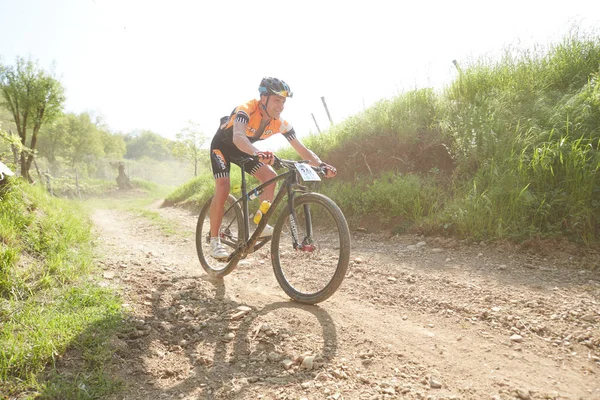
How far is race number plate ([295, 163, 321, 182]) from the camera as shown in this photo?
10.4ft

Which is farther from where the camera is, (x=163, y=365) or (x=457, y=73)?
(x=457, y=73)

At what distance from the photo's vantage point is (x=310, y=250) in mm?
3334

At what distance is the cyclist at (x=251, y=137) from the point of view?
3.84 m

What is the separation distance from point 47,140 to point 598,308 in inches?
1942

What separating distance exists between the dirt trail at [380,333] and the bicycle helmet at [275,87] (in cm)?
234

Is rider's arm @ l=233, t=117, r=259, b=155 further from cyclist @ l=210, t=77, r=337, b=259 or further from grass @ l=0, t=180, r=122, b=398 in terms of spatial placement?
grass @ l=0, t=180, r=122, b=398

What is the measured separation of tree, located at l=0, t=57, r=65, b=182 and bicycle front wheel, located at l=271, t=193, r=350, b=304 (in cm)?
1828

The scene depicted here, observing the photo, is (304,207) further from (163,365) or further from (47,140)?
(47,140)

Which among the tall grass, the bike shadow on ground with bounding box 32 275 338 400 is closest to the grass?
the bike shadow on ground with bounding box 32 275 338 400

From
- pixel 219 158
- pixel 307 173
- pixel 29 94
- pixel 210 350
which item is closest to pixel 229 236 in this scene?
pixel 219 158

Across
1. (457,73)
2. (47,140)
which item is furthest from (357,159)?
(47,140)

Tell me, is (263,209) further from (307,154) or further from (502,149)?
(502,149)

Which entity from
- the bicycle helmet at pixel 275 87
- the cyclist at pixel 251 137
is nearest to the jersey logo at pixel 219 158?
the cyclist at pixel 251 137

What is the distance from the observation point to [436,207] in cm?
591
